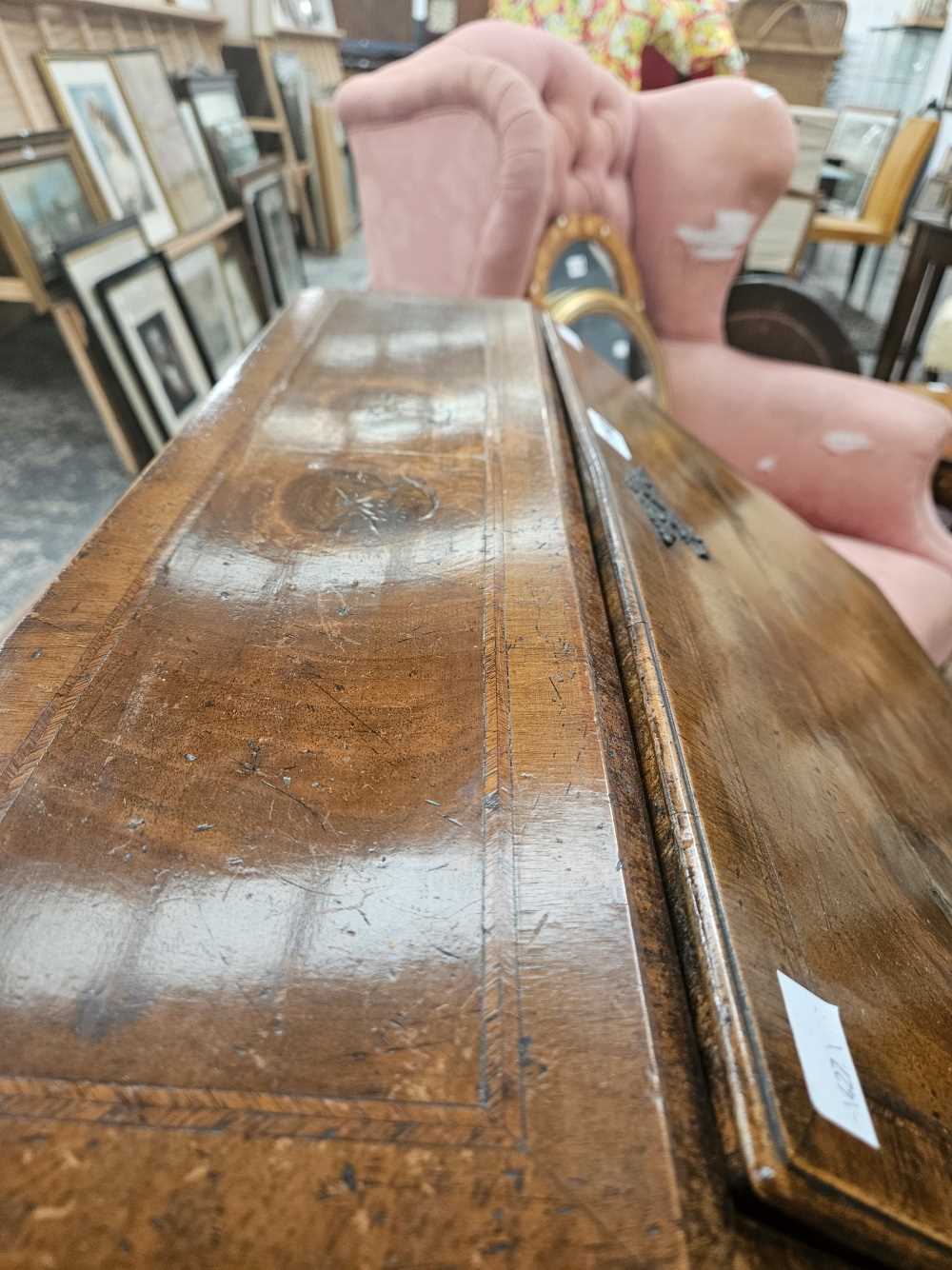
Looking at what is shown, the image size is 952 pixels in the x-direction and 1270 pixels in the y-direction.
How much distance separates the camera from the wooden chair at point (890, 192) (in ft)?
11.7

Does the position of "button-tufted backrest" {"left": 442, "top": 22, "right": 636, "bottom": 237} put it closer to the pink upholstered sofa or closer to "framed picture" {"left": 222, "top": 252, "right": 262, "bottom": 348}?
the pink upholstered sofa

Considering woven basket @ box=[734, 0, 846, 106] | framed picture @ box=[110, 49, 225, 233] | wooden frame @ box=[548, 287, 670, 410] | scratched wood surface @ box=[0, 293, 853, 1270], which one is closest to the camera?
scratched wood surface @ box=[0, 293, 853, 1270]

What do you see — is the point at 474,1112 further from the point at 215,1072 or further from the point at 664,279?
the point at 664,279

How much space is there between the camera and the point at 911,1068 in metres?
0.37

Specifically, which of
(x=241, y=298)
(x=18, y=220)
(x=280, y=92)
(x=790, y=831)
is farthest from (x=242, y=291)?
(x=790, y=831)

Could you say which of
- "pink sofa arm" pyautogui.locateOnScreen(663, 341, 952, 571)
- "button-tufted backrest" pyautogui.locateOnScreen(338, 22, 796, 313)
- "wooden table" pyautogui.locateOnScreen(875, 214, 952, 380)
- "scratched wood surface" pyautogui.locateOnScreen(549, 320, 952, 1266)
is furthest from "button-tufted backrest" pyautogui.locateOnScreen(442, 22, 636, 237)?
"wooden table" pyautogui.locateOnScreen(875, 214, 952, 380)

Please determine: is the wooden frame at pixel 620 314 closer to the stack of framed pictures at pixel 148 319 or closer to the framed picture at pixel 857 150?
the stack of framed pictures at pixel 148 319

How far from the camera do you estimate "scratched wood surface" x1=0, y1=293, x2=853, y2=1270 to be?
9.9 inches

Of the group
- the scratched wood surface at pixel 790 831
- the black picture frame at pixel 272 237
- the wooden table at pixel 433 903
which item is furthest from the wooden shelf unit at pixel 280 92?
the wooden table at pixel 433 903

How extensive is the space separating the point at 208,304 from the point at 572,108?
138cm

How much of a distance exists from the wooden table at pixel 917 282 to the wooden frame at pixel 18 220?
2.79 meters

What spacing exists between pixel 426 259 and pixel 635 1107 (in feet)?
5.61

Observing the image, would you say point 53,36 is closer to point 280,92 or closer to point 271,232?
point 271,232

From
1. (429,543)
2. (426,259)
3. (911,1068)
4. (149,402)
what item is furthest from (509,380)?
(149,402)
